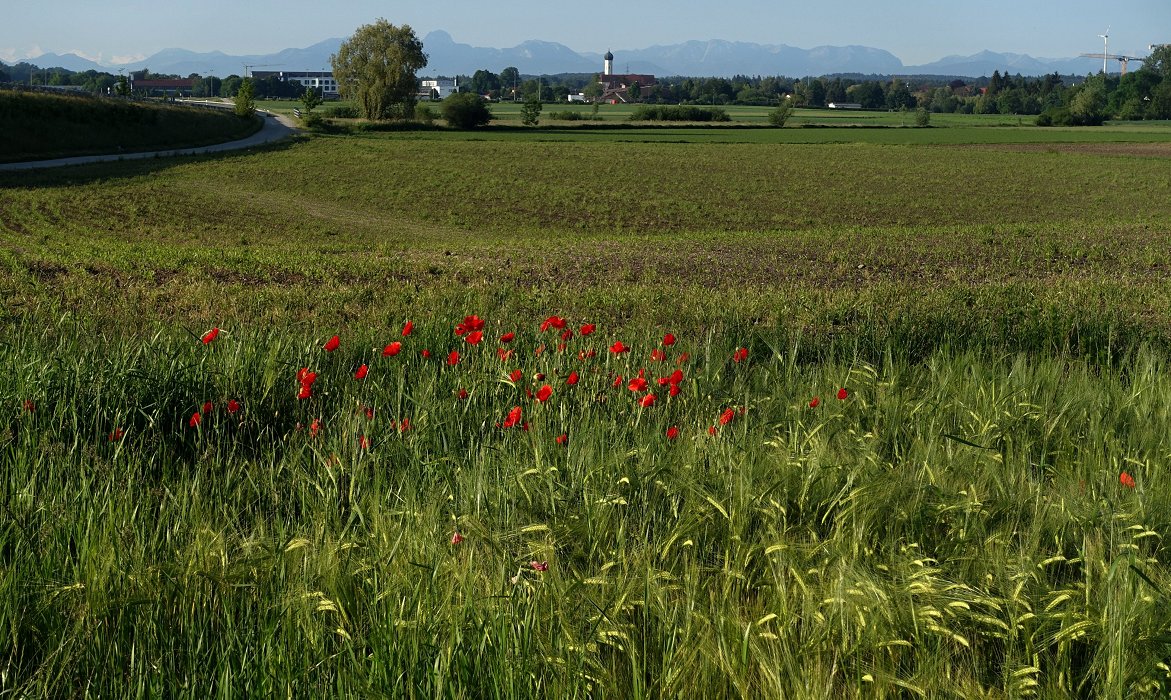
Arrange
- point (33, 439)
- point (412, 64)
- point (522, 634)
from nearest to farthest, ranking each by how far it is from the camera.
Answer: point (522, 634), point (33, 439), point (412, 64)

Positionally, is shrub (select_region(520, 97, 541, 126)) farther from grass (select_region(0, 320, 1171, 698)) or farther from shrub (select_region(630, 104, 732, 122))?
grass (select_region(0, 320, 1171, 698))

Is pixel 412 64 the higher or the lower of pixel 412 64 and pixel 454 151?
the higher

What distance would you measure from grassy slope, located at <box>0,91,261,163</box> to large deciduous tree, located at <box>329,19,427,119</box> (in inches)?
928

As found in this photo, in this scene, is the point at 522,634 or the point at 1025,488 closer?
the point at 522,634

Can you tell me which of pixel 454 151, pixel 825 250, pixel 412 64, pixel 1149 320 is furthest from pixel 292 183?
pixel 412 64

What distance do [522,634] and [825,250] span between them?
13703 mm

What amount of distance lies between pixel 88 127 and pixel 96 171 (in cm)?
1659

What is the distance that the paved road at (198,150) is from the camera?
38.4 metres

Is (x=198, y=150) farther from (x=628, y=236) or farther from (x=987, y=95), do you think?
(x=987, y=95)

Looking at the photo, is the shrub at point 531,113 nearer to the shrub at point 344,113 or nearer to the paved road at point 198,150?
the shrub at point 344,113

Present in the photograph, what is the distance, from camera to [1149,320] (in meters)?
8.38

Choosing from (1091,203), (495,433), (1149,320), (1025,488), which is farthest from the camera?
(1091,203)

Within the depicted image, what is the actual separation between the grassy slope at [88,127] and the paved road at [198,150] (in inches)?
47.3

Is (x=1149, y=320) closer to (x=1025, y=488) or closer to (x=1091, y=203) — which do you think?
(x=1025, y=488)
